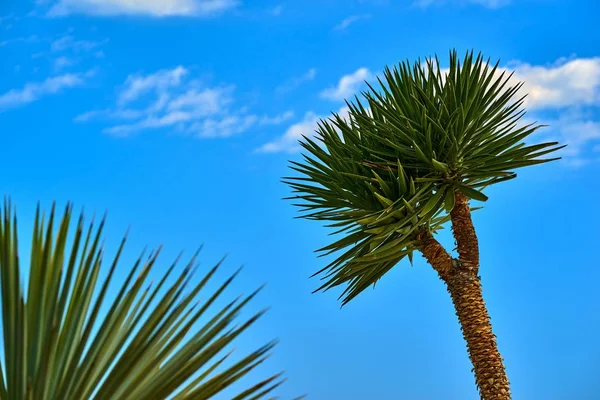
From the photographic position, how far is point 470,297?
26.7 ft

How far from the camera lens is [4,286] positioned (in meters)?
2.46

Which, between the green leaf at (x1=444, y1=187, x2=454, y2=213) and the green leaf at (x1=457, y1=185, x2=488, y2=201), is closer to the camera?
the green leaf at (x1=457, y1=185, x2=488, y2=201)

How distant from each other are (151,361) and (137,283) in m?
0.27

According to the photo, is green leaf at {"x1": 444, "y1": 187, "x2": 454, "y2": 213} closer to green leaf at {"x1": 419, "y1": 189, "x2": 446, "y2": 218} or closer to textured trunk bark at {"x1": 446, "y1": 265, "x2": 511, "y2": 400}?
green leaf at {"x1": 419, "y1": 189, "x2": 446, "y2": 218}

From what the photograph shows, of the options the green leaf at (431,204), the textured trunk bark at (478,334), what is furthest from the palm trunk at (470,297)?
the green leaf at (431,204)

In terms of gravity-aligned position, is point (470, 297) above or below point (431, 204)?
below

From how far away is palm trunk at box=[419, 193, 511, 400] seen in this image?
7809 mm

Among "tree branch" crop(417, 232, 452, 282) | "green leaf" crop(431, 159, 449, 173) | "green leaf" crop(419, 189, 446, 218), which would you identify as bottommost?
"tree branch" crop(417, 232, 452, 282)

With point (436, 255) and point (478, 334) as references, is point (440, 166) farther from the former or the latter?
point (478, 334)

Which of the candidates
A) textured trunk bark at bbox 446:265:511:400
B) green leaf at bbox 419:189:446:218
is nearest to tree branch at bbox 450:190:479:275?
textured trunk bark at bbox 446:265:511:400

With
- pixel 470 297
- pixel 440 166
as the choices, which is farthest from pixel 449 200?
pixel 470 297

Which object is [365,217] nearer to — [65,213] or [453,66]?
[453,66]

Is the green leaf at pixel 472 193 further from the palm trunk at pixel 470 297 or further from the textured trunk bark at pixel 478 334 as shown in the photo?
the textured trunk bark at pixel 478 334

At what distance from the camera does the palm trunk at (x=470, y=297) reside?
25.6ft
